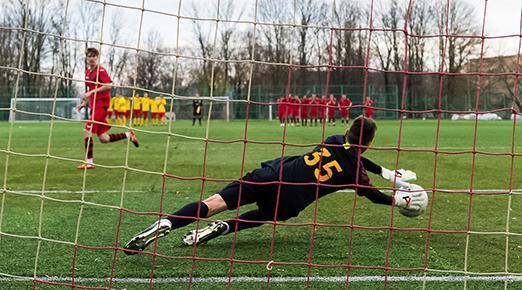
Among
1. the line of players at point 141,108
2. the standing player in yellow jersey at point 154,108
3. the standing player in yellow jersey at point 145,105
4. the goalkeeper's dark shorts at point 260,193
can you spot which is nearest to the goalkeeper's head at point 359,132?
the goalkeeper's dark shorts at point 260,193

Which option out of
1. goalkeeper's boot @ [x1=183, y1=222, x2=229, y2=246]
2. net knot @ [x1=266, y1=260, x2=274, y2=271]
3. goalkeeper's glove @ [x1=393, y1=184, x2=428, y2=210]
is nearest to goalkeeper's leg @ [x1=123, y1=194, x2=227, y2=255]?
goalkeeper's boot @ [x1=183, y1=222, x2=229, y2=246]

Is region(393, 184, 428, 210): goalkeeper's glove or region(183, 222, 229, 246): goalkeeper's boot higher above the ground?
region(393, 184, 428, 210): goalkeeper's glove

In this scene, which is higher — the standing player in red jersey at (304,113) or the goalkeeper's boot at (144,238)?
the standing player in red jersey at (304,113)

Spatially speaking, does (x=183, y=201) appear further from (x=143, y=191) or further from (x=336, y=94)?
(x=336, y=94)

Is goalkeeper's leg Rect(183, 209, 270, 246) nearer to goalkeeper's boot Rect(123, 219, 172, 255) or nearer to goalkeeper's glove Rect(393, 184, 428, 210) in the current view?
goalkeeper's boot Rect(123, 219, 172, 255)

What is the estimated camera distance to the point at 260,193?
4.44m

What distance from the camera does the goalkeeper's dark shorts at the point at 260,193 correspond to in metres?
4.37

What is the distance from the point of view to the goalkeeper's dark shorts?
4.37m

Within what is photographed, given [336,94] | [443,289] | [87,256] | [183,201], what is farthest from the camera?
[336,94]

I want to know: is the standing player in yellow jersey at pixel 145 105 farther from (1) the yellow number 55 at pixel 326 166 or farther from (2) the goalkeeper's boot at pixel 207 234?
(1) the yellow number 55 at pixel 326 166

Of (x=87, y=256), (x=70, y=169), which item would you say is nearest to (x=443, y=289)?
(x=87, y=256)

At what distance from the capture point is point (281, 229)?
523cm

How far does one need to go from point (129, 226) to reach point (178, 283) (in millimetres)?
1783

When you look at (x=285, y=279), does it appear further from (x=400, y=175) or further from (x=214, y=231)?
(x=400, y=175)
